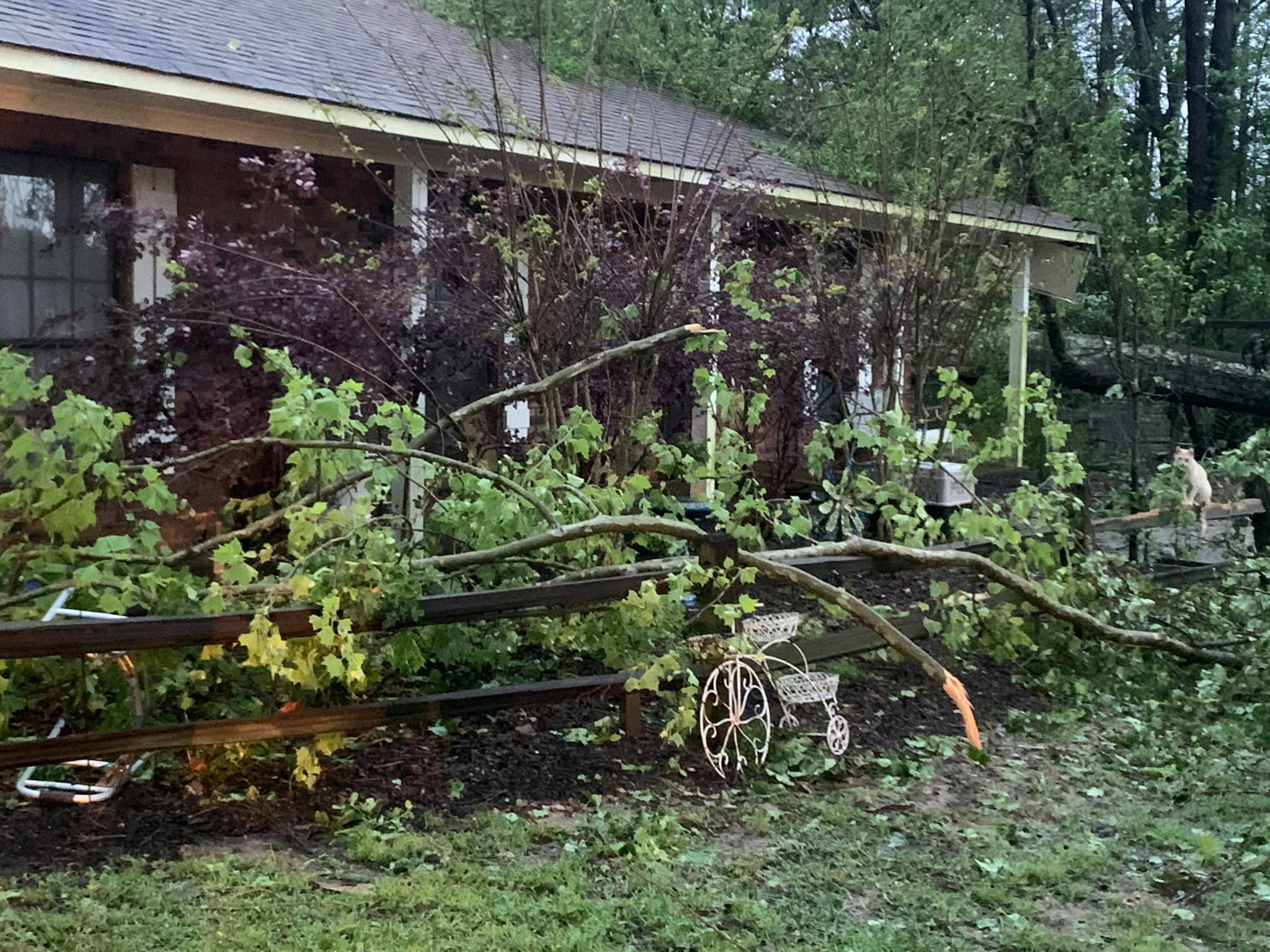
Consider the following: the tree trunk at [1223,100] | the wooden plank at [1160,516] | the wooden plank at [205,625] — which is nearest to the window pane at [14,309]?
the wooden plank at [205,625]

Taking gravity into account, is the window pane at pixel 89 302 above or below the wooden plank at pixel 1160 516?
above

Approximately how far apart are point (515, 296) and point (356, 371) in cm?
101

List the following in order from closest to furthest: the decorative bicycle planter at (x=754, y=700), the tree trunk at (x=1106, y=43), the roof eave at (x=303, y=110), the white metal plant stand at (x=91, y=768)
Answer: the white metal plant stand at (x=91, y=768), the decorative bicycle planter at (x=754, y=700), the roof eave at (x=303, y=110), the tree trunk at (x=1106, y=43)

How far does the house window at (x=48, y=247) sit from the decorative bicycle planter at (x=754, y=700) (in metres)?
4.69

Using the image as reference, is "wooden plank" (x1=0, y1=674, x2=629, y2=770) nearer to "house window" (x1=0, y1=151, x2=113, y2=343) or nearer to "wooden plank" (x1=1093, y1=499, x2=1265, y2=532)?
"house window" (x1=0, y1=151, x2=113, y2=343)

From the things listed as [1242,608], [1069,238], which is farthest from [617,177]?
[1069,238]

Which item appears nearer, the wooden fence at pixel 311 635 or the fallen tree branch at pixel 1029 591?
the wooden fence at pixel 311 635

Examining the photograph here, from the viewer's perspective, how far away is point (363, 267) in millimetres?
7551

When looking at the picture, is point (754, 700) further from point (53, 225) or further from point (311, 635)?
point (53, 225)

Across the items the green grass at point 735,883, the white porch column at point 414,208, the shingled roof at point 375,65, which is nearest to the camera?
the green grass at point 735,883

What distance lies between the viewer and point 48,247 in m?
7.66

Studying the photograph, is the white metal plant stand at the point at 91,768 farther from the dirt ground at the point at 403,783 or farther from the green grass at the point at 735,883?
the green grass at the point at 735,883

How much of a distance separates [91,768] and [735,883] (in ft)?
8.11

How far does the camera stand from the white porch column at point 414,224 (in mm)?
7621
